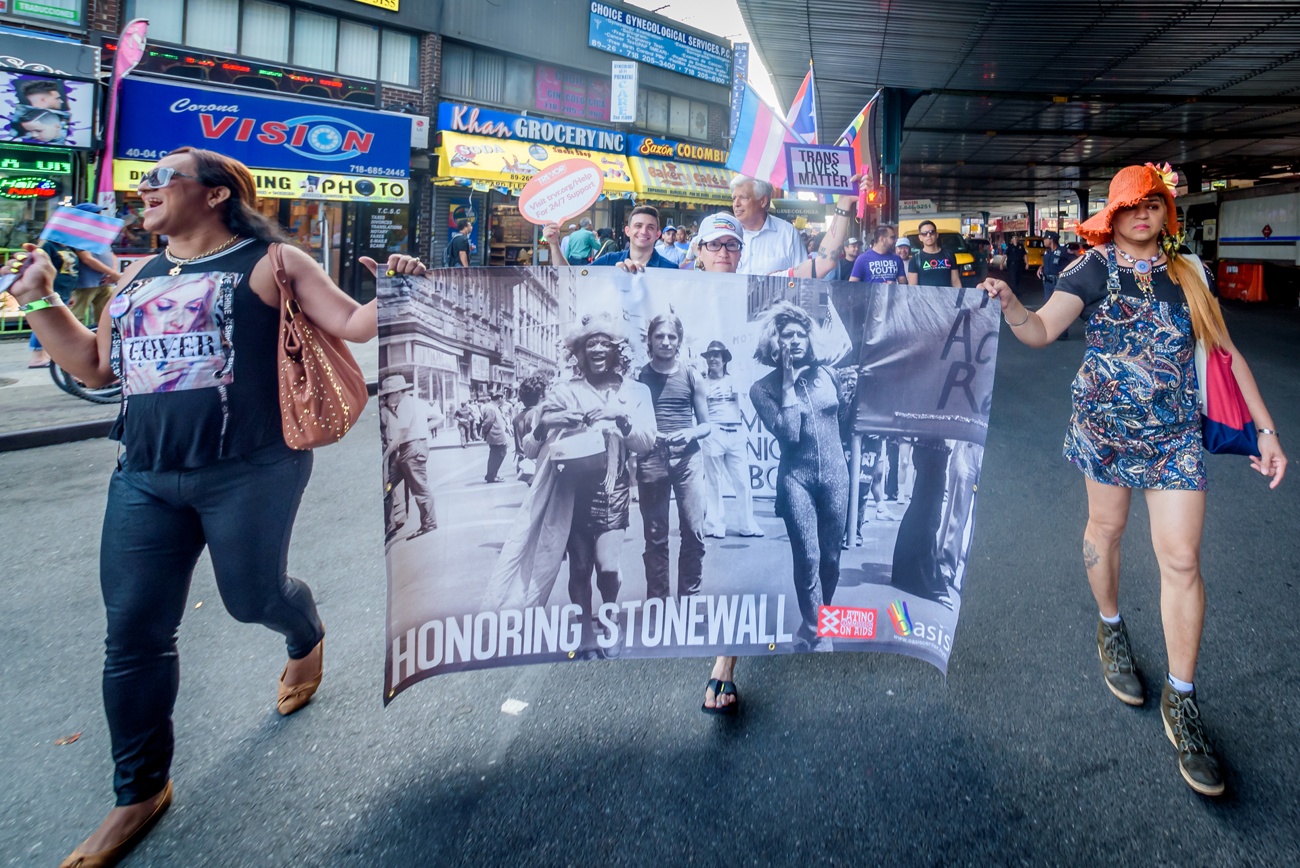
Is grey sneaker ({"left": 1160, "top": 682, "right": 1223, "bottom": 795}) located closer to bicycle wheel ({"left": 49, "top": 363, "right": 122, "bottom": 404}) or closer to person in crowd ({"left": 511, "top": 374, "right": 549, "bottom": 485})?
person in crowd ({"left": 511, "top": 374, "right": 549, "bottom": 485})

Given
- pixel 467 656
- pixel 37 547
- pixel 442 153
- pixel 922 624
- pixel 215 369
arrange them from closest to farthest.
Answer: pixel 215 369 < pixel 467 656 < pixel 922 624 < pixel 37 547 < pixel 442 153

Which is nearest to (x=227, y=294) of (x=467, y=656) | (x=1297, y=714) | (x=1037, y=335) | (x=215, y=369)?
(x=215, y=369)

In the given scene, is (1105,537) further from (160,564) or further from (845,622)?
(160,564)

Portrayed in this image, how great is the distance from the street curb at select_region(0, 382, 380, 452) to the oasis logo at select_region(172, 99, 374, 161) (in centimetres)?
1138

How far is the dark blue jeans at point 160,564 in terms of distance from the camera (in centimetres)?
229

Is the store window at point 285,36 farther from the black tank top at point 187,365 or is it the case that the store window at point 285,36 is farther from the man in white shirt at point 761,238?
the black tank top at point 187,365

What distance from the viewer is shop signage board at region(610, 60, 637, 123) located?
955 inches

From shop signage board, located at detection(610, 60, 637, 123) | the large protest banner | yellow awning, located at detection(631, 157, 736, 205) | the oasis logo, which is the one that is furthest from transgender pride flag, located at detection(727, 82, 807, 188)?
yellow awning, located at detection(631, 157, 736, 205)

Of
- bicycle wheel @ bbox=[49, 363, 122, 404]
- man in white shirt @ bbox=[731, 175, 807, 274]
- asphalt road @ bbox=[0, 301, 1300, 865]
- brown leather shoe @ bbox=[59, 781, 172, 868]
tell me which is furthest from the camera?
bicycle wheel @ bbox=[49, 363, 122, 404]

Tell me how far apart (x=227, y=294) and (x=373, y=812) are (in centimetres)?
161

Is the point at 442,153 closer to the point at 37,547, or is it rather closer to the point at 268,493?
the point at 37,547

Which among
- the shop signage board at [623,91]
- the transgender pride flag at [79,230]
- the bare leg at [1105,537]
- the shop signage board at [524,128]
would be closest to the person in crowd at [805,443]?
the bare leg at [1105,537]

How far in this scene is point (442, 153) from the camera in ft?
68.0

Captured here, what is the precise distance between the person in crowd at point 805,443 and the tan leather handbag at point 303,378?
1.37m
